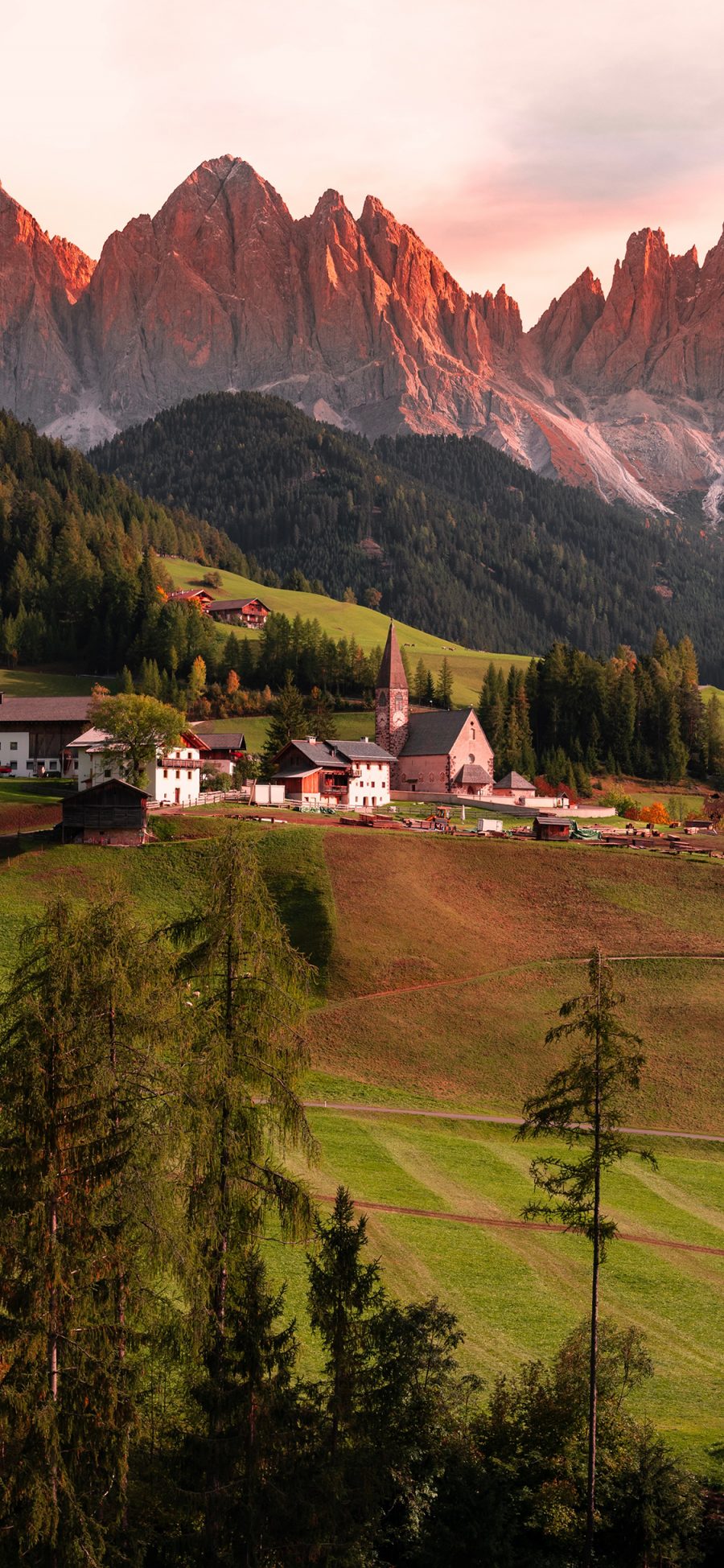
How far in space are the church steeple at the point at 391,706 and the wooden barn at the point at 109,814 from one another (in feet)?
170

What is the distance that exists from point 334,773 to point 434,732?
810 inches

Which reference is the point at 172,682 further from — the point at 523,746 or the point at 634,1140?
the point at 634,1140

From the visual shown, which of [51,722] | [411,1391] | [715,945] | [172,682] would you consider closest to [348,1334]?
[411,1391]

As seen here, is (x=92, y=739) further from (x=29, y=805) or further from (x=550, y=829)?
(x=550, y=829)

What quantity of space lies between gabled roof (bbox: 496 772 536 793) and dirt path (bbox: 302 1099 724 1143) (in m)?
75.6

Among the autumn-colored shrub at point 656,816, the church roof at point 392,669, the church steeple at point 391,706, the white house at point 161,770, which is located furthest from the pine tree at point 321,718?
the autumn-colored shrub at point 656,816

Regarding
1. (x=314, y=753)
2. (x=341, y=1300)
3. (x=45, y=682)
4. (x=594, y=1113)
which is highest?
(x=45, y=682)

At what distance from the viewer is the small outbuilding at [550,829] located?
10025 centimetres

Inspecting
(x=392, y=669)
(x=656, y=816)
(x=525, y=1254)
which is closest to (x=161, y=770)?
(x=392, y=669)

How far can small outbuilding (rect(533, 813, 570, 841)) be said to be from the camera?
10025 centimetres

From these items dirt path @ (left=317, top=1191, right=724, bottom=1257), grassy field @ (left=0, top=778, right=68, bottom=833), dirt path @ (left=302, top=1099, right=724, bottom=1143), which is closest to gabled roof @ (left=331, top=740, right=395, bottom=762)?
grassy field @ (left=0, top=778, right=68, bottom=833)

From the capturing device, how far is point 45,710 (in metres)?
127

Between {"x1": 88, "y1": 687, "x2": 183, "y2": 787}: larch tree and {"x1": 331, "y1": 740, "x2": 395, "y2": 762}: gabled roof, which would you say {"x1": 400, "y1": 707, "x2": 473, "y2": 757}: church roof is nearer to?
{"x1": 331, "y1": 740, "x2": 395, "y2": 762}: gabled roof

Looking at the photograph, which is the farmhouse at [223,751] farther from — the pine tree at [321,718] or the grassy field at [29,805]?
the grassy field at [29,805]
